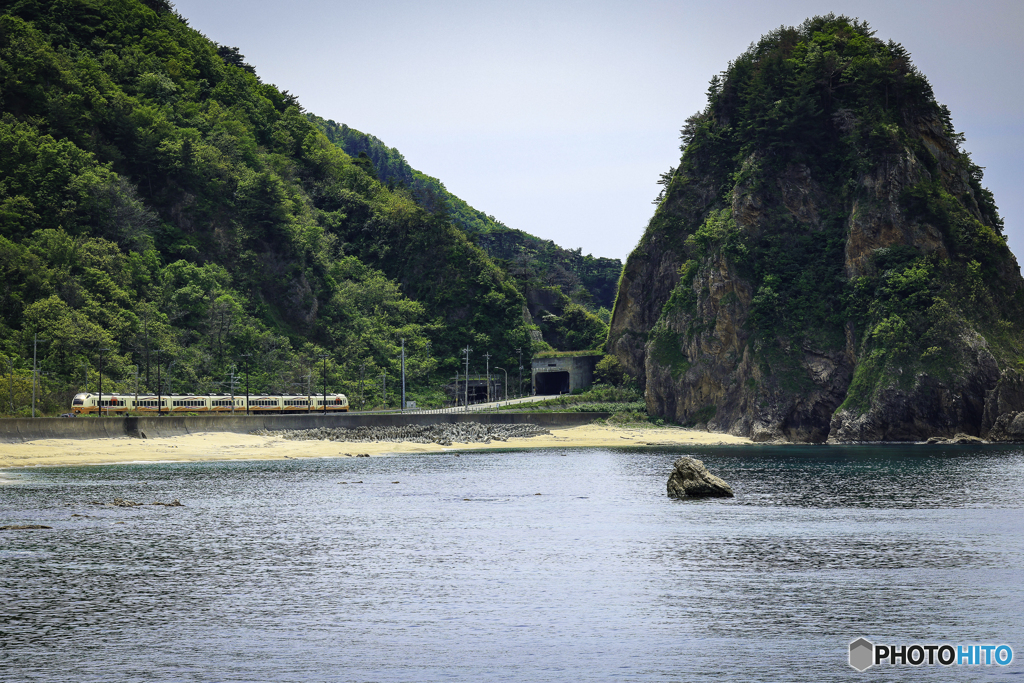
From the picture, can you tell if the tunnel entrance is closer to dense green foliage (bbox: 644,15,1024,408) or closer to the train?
dense green foliage (bbox: 644,15,1024,408)

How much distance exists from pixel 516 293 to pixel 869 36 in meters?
74.5

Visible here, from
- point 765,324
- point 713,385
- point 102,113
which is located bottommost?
point 713,385

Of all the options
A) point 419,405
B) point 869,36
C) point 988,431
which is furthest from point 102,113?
point 988,431

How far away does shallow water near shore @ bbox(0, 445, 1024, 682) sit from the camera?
25.0 m

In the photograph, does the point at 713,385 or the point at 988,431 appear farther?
the point at 713,385

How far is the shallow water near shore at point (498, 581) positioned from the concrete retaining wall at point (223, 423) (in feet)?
78.8

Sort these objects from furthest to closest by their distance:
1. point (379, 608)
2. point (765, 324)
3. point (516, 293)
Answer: point (516, 293), point (765, 324), point (379, 608)

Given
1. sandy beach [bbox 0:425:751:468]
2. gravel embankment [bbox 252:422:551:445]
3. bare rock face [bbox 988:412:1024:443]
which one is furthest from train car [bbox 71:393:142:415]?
bare rock face [bbox 988:412:1024:443]

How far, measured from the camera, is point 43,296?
12006 centimetres

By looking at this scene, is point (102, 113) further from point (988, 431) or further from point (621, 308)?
point (988, 431)

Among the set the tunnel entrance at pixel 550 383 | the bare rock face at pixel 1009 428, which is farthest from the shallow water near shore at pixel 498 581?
the tunnel entrance at pixel 550 383

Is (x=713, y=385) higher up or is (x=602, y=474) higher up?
(x=713, y=385)

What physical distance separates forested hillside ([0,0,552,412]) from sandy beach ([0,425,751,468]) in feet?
57.7

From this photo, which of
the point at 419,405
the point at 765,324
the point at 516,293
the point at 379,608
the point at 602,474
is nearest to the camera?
the point at 379,608
